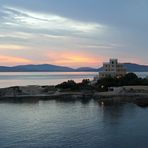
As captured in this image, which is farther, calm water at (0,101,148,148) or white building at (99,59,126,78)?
white building at (99,59,126,78)

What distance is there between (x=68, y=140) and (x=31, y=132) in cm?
187

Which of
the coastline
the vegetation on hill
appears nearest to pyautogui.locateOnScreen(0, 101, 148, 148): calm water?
the coastline

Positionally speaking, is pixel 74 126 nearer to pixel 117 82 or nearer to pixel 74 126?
pixel 74 126

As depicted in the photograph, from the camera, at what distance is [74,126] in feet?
48.7

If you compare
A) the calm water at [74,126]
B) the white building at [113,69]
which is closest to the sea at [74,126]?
the calm water at [74,126]

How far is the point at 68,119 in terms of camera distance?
54.5ft

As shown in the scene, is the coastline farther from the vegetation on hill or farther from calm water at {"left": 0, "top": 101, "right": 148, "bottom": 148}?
calm water at {"left": 0, "top": 101, "right": 148, "bottom": 148}

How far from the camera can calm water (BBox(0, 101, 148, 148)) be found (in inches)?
474

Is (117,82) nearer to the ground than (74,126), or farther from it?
farther from it

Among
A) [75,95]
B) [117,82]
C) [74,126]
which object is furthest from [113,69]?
[74,126]

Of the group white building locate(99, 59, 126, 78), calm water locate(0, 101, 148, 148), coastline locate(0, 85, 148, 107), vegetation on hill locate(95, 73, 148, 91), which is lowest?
calm water locate(0, 101, 148, 148)

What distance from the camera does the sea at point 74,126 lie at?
12.0 m

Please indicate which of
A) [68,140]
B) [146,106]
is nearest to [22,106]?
[146,106]

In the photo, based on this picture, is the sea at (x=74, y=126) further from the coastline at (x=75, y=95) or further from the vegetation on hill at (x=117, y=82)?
the vegetation on hill at (x=117, y=82)
